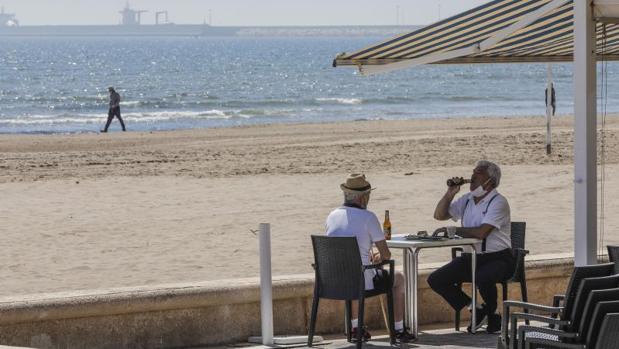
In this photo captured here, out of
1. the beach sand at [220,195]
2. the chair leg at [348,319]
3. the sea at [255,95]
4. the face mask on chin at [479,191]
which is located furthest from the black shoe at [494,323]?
the sea at [255,95]

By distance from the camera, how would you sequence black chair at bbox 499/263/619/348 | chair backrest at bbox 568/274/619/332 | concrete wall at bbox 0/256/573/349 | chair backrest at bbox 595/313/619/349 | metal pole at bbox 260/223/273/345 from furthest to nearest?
metal pole at bbox 260/223/273/345
concrete wall at bbox 0/256/573/349
black chair at bbox 499/263/619/348
chair backrest at bbox 568/274/619/332
chair backrest at bbox 595/313/619/349

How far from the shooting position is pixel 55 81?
76.0m

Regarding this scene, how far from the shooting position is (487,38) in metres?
6.97

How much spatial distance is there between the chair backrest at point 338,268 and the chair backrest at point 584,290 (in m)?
1.58

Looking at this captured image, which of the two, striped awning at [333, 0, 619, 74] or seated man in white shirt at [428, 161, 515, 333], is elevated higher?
striped awning at [333, 0, 619, 74]

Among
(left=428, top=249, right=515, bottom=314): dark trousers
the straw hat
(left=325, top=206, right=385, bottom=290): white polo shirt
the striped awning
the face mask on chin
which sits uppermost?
the striped awning

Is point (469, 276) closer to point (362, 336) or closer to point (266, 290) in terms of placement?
point (362, 336)

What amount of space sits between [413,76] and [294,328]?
236 feet

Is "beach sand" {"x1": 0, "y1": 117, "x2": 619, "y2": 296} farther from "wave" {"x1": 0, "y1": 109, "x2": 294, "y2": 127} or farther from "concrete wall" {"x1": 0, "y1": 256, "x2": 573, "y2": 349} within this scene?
"wave" {"x1": 0, "y1": 109, "x2": 294, "y2": 127}

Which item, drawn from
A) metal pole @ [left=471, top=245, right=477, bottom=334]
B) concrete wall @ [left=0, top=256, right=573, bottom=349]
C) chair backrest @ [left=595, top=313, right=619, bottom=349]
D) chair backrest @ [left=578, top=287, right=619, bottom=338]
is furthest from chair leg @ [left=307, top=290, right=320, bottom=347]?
chair backrest @ [left=595, top=313, right=619, bottom=349]

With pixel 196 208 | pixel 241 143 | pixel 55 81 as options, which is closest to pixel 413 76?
pixel 55 81

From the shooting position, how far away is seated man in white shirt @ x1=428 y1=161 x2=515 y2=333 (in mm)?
7953

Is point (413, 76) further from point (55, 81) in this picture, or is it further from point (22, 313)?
point (22, 313)

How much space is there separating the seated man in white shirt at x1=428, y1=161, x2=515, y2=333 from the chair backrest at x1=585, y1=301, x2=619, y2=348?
232 centimetres
